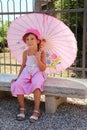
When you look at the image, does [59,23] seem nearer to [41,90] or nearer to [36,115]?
[41,90]

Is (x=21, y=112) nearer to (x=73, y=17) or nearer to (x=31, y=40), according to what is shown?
(x=31, y=40)

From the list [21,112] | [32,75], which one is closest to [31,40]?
[32,75]

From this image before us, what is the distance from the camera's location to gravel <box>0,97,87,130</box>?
416cm

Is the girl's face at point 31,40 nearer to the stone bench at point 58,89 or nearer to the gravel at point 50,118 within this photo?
the stone bench at point 58,89

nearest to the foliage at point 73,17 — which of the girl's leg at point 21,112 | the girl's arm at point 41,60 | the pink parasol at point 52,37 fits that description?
the pink parasol at point 52,37

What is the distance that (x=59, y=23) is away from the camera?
4.41 meters

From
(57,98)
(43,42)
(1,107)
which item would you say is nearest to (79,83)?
(57,98)

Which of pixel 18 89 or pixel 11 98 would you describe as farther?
pixel 11 98

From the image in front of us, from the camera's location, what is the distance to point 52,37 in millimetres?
4523

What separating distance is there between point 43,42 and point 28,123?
109 cm

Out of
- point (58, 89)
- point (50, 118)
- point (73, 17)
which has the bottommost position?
point (50, 118)

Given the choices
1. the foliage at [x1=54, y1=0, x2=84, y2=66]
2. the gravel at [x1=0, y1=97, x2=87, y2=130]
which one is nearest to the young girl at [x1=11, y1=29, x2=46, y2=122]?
the gravel at [x1=0, y1=97, x2=87, y2=130]

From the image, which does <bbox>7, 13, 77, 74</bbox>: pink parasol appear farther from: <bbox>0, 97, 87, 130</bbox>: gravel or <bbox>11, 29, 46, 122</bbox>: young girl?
<bbox>0, 97, 87, 130</bbox>: gravel

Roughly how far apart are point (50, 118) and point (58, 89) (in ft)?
1.29
